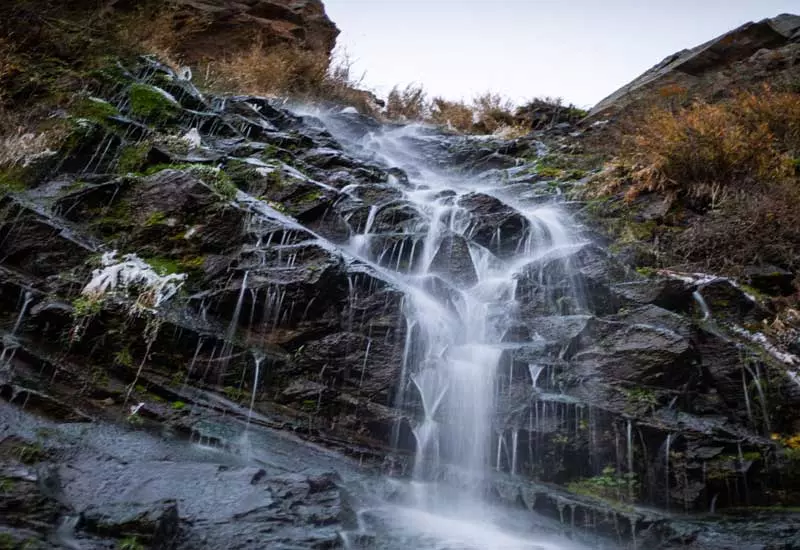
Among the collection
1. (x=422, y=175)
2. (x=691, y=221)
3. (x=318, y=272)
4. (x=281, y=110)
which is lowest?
(x=318, y=272)

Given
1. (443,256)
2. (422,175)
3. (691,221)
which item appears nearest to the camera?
(443,256)

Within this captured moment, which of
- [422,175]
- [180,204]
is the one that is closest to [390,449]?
[180,204]

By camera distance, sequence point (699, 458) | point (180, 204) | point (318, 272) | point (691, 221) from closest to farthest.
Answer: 1. point (699, 458)
2. point (318, 272)
3. point (180, 204)
4. point (691, 221)

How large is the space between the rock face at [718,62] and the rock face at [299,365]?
811 centimetres

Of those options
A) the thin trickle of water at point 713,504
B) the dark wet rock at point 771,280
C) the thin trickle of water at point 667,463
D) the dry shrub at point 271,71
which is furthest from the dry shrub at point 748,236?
the dry shrub at point 271,71

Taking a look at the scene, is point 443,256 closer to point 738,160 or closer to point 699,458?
point 699,458

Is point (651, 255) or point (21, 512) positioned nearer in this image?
point (21, 512)

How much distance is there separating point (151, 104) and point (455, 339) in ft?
22.6

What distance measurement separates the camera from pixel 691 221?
8789 mm

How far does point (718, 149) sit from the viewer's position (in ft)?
29.2

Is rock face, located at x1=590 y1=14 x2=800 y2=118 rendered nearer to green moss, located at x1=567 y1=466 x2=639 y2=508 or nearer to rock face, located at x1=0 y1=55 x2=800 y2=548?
rock face, located at x1=0 y1=55 x2=800 y2=548

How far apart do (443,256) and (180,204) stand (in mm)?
3579

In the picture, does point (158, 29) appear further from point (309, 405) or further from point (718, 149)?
point (718, 149)

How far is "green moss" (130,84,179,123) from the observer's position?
31.1ft
